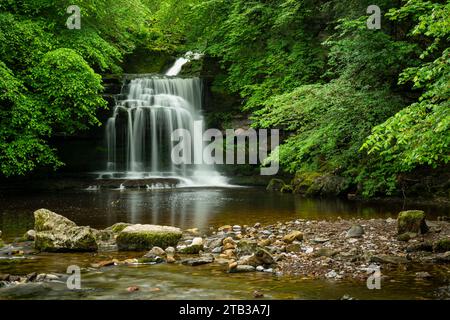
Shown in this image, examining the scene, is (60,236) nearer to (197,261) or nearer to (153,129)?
(197,261)

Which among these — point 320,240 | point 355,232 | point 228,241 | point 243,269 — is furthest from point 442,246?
point 228,241

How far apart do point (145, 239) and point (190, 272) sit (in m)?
1.93

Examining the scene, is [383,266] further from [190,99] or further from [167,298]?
[190,99]

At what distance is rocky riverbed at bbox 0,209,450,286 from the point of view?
7.57 metres

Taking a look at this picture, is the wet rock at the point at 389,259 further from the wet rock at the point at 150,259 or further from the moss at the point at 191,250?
the wet rock at the point at 150,259

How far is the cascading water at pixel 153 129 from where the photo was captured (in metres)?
26.0

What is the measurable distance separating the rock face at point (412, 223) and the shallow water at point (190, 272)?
2.31 m

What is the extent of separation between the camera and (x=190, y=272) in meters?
7.53

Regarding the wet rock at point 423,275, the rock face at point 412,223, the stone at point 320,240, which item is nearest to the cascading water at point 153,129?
the stone at point 320,240

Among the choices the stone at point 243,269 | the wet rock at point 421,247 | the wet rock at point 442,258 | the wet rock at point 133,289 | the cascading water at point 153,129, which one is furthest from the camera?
the cascading water at point 153,129

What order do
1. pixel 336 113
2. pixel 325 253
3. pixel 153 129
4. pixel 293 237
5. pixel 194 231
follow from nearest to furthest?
pixel 325 253 → pixel 293 237 → pixel 194 231 → pixel 336 113 → pixel 153 129

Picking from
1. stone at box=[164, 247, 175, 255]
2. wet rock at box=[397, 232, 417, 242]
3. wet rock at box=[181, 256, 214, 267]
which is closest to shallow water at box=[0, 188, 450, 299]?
wet rock at box=[181, 256, 214, 267]
